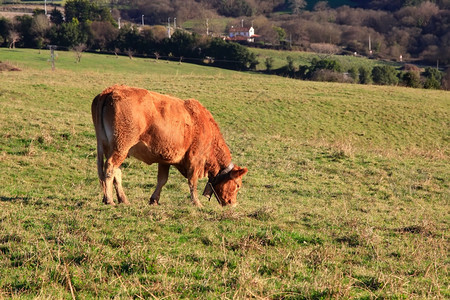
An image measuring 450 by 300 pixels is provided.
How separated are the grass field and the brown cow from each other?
23.4 inches

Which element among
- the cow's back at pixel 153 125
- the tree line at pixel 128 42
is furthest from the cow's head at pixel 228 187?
the tree line at pixel 128 42

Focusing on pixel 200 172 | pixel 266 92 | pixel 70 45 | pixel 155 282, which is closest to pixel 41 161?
pixel 200 172

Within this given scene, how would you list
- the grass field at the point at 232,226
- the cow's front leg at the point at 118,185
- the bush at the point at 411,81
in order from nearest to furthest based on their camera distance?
the grass field at the point at 232,226
the cow's front leg at the point at 118,185
the bush at the point at 411,81

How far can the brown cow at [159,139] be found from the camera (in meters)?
9.15

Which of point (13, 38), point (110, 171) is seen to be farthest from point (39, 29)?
point (110, 171)

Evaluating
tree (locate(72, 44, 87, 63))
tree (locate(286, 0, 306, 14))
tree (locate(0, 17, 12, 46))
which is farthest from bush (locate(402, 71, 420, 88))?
tree (locate(286, 0, 306, 14))

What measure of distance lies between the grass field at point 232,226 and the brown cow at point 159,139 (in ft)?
1.95

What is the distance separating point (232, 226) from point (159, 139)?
97.1 inches

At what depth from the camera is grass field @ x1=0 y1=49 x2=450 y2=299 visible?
17.9 ft

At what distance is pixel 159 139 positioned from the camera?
9570 mm

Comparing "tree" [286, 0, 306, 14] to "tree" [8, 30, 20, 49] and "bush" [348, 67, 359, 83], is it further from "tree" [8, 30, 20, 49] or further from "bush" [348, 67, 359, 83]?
"tree" [8, 30, 20, 49]

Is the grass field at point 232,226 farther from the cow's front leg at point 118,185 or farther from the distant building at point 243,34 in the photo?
the distant building at point 243,34

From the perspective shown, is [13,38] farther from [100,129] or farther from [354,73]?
[100,129]

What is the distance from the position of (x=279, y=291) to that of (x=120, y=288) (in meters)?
1.64
